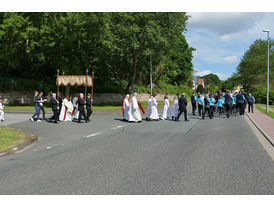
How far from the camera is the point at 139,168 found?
18.7 ft

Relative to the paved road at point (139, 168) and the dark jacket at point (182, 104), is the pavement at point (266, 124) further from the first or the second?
the dark jacket at point (182, 104)

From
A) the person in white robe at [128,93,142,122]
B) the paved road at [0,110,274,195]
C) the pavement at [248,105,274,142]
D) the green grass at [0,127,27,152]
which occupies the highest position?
the person in white robe at [128,93,142,122]

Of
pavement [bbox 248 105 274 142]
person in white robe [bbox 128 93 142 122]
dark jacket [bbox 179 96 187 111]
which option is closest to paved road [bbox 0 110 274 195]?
pavement [bbox 248 105 274 142]

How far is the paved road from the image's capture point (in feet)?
14.4

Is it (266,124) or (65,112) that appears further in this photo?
(65,112)

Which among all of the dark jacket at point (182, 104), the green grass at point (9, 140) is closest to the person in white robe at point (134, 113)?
the dark jacket at point (182, 104)

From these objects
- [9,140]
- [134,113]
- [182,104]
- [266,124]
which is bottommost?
[266,124]

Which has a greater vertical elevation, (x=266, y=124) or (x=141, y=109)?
(x=141, y=109)

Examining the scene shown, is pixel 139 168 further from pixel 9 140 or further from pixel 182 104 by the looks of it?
pixel 182 104

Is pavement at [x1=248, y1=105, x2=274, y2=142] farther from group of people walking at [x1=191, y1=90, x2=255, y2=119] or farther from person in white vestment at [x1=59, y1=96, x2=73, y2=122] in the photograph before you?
person in white vestment at [x1=59, y1=96, x2=73, y2=122]

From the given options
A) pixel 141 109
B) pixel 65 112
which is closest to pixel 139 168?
pixel 141 109

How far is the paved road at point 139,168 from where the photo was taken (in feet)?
14.4
